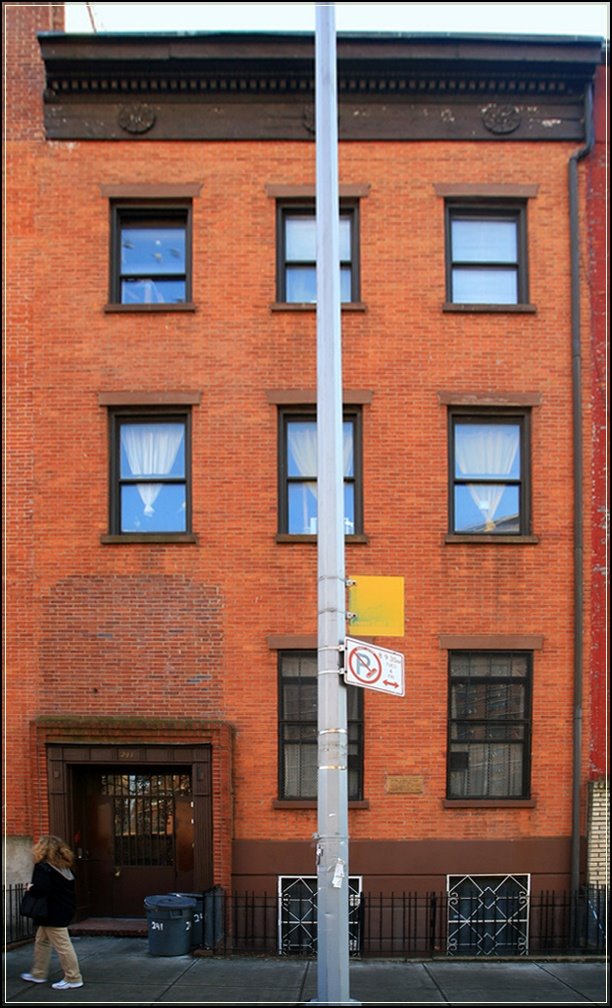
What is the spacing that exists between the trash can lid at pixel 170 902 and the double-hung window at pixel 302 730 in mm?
1980

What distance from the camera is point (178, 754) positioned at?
1268 cm

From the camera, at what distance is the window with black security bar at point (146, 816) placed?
1302 centimetres

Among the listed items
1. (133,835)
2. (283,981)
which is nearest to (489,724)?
(283,981)

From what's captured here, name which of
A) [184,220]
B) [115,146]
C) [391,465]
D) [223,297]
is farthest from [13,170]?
[391,465]

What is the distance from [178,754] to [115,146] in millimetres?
8626

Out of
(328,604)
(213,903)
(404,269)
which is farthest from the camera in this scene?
(404,269)

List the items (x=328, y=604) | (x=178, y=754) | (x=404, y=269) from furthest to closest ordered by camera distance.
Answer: (x=404, y=269)
(x=178, y=754)
(x=328, y=604)

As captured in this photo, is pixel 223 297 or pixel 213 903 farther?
pixel 223 297

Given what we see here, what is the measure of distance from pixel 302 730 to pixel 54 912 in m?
4.30

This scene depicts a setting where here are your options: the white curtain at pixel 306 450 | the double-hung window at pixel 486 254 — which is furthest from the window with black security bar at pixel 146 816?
the double-hung window at pixel 486 254

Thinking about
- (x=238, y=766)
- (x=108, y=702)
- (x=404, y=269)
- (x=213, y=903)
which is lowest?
(x=213, y=903)

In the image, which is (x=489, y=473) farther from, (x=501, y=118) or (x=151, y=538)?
(x=501, y=118)

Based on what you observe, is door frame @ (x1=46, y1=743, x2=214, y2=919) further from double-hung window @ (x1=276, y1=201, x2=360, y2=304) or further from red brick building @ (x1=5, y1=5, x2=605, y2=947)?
double-hung window @ (x1=276, y1=201, x2=360, y2=304)

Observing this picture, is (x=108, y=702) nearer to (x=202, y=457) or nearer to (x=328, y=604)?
(x=202, y=457)
